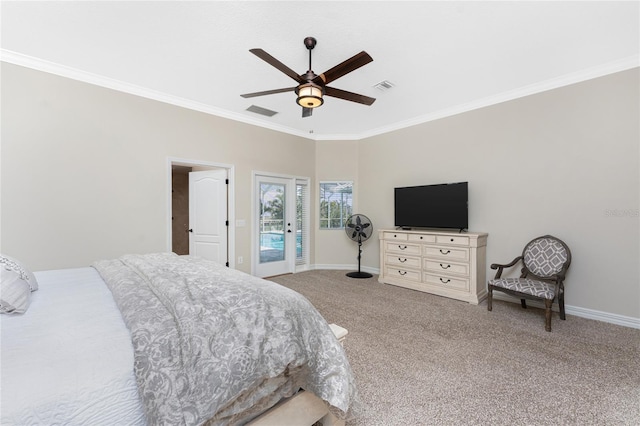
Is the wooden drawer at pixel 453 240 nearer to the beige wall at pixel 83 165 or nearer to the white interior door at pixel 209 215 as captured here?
the white interior door at pixel 209 215

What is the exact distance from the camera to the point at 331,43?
2.52 meters

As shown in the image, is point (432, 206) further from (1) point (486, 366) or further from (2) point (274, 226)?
(2) point (274, 226)

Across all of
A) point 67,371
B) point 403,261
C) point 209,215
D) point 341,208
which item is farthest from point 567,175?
point 209,215

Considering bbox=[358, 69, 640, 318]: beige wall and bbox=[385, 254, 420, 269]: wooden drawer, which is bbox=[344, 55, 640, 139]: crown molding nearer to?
bbox=[358, 69, 640, 318]: beige wall

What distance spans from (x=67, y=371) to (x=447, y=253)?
3.88 metres

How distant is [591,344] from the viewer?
2.43m

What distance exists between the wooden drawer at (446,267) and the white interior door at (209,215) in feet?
10.3

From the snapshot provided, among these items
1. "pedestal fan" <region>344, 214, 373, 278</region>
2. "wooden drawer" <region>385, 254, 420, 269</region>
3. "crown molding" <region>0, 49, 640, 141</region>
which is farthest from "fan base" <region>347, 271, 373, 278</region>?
"crown molding" <region>0, 49, 640, 141</region>

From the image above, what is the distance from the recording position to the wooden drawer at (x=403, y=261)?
13.4 ft

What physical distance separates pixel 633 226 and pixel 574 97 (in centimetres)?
154

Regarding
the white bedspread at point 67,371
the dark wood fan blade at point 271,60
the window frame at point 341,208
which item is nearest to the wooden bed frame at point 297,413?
the white bedspread at point 67,371

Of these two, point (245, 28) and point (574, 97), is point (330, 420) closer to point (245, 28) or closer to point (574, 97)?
point (245, 28)

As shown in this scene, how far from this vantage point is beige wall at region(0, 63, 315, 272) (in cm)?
279

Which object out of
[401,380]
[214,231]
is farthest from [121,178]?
[401,380]
